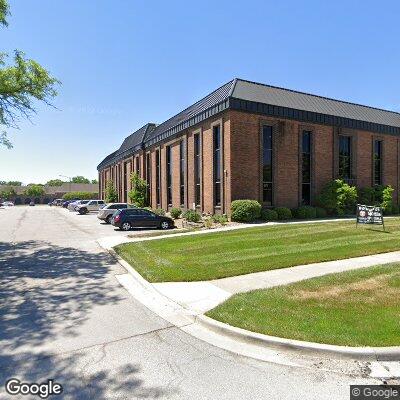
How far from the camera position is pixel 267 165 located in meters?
25.0

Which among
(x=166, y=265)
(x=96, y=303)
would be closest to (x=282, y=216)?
(x=166, y=265)

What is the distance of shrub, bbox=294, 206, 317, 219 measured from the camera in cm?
2458

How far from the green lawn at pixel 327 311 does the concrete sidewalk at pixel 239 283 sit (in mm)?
407

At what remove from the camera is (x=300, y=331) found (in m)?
4.86

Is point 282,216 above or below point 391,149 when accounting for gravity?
below

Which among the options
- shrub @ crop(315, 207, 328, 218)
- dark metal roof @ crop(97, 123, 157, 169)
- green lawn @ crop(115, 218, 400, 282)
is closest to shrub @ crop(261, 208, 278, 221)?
shrub @ crop(315, 207, 328, 218)

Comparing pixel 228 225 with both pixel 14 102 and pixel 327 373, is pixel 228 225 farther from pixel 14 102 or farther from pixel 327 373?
pixel 327 373

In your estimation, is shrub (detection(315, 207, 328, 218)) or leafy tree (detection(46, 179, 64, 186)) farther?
leafy tree (detection(46, 179, 64, 186))

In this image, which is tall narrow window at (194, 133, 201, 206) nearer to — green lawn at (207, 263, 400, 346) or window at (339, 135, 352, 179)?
window at (339, 135, 352, 179)

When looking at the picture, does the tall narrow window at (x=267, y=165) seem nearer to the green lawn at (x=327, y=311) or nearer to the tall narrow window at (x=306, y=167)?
the tall narrow window at (x=306, y=167)

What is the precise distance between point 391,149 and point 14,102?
3263cm

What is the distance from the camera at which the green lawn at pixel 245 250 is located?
9.14 meters

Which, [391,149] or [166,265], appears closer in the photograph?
[166,265]

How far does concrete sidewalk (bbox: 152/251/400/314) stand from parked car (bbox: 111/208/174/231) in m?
14.2
